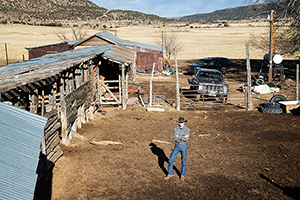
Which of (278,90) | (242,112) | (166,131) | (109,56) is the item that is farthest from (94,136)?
(278,90)

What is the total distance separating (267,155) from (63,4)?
447ft

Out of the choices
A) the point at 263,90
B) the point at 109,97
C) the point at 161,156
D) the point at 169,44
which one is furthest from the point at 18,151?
the point at 169,44

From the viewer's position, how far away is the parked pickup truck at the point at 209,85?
1620 centimetres

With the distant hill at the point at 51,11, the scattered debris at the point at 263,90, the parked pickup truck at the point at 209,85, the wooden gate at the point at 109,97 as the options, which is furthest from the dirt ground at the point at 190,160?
the distant hill at the point at 51,11

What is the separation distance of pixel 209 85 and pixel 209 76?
5.14ft

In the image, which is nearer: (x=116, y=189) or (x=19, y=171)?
(x=19, y=171)

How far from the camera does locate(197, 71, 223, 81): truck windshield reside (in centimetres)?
1803

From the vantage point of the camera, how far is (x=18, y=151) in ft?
13.1

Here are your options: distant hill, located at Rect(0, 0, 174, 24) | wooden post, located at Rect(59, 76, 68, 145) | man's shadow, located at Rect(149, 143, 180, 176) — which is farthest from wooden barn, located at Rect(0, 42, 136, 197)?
distant hill, located at Rect(0, 0, 174, 24)

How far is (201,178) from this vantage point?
7660mm

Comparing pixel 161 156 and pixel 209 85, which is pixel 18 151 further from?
pixel 209 85

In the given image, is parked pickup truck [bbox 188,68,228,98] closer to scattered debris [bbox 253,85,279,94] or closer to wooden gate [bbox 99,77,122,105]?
scattered debris [bbox 253,85,279,94]

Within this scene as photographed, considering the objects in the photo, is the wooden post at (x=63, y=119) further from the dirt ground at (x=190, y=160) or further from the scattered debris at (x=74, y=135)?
the scattered debris at (x=74, y=135)

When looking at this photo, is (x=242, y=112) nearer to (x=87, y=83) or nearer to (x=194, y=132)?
(x=194, y=132)
